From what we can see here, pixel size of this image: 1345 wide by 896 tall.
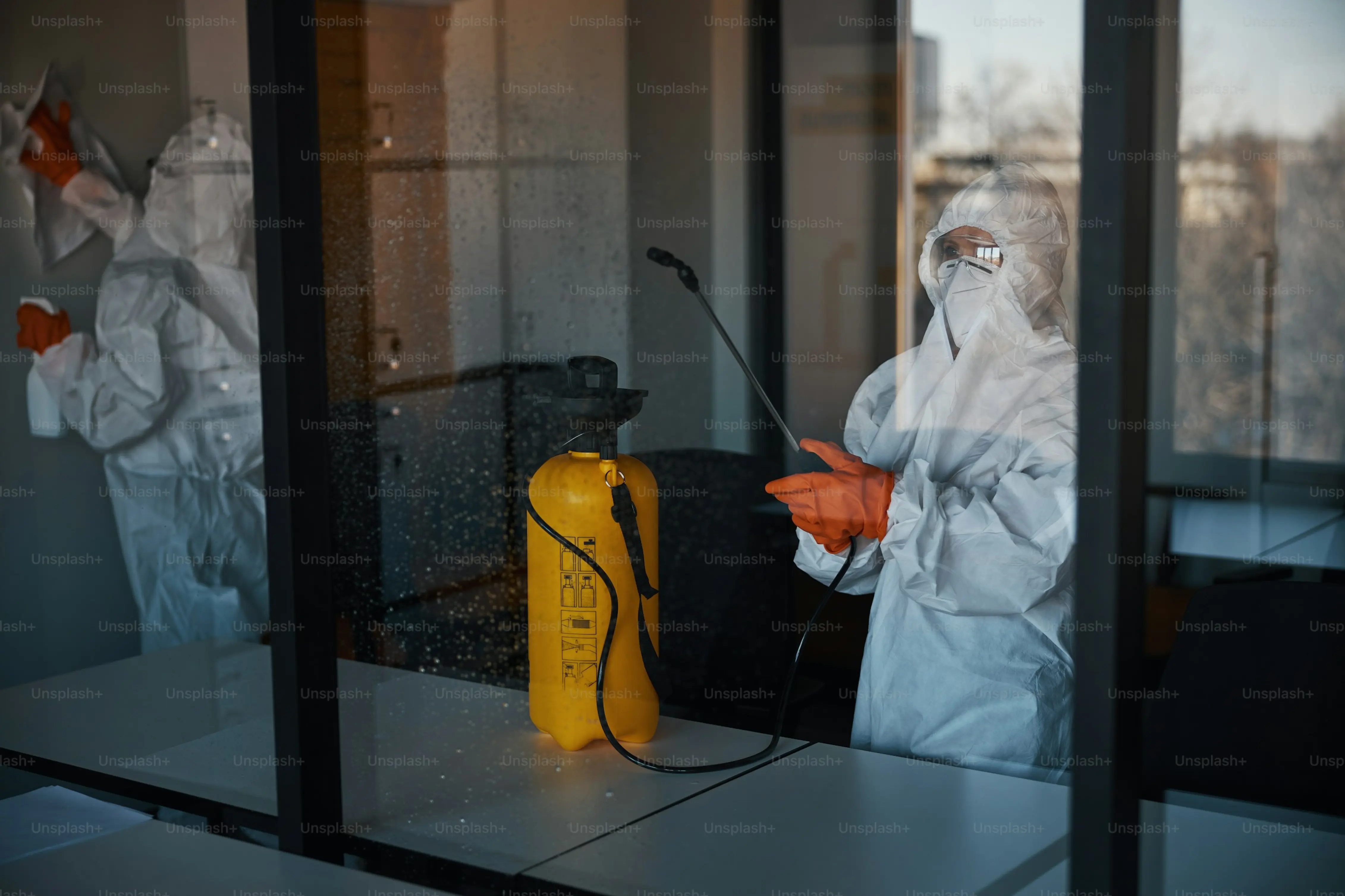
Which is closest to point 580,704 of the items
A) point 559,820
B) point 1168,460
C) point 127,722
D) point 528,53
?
point 559,820

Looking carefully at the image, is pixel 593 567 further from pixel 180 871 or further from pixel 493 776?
pixel 180 871

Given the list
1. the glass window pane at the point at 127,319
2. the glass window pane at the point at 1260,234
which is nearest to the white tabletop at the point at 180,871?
the glass window pane at the point at 127,319

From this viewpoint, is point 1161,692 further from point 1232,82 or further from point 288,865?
point 1232,82

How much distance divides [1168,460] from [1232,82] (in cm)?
78

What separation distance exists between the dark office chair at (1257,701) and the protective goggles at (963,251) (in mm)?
476

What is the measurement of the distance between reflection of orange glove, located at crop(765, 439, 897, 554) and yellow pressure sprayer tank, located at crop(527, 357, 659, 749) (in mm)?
268

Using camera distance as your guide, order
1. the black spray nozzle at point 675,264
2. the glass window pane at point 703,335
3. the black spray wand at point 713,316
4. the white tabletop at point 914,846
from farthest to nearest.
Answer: the black spray wand at point 713,316 < the black spray nozzle at point 675,264 < the glass window pane at point 703,335 < the white tabletop at point 914,846

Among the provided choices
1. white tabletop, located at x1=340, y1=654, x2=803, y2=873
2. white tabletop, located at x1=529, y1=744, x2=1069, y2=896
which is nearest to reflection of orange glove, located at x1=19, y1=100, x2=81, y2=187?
white tabletop, located at x1=340, y1=654, x2=803, y2=873

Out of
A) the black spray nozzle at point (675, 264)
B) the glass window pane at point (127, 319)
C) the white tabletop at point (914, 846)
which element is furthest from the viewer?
the glass window pane at point (127, 319)

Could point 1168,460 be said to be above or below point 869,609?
above

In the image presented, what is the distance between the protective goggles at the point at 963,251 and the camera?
4.67ft

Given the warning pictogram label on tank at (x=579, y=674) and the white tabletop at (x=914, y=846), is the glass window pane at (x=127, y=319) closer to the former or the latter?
the warning pictogram label on tank at (x=579, y=674)

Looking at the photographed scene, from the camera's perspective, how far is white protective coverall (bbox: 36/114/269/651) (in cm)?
238

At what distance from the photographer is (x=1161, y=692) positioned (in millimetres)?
1301
